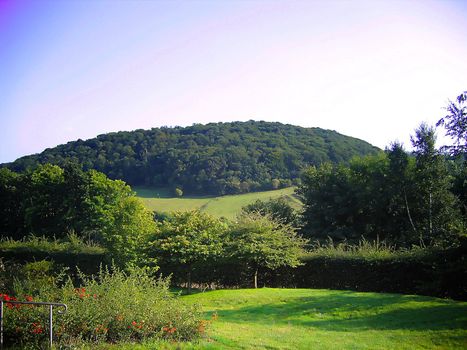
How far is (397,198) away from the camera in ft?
127

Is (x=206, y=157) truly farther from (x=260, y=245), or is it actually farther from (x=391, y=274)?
(x=391, y=274)

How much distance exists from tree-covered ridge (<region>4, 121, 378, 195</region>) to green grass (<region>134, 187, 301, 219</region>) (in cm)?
279

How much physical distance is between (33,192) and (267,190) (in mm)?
35396

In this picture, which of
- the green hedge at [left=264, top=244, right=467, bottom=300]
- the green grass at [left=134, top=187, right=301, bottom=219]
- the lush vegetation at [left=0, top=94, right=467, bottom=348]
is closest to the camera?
the lush vegetation at [left=0, top=94, right=467, bottom=348]

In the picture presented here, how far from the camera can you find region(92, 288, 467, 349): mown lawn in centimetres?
1121

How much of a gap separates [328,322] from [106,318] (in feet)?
31.3

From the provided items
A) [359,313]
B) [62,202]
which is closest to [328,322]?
[359,313]

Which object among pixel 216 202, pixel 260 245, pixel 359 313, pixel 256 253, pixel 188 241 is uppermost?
pixel 216 202

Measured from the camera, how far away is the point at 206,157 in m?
71.2

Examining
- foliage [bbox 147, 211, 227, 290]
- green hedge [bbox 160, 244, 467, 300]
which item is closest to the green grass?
green hedge [bbox 160, 244, 467, 300]

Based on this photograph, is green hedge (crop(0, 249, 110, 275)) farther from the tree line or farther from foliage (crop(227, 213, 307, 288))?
the tree line

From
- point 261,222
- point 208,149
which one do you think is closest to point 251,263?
point 261,222

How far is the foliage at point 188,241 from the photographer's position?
2577cm

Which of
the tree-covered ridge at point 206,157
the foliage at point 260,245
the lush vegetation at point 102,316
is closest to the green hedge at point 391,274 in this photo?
the foliage at point 260,245
